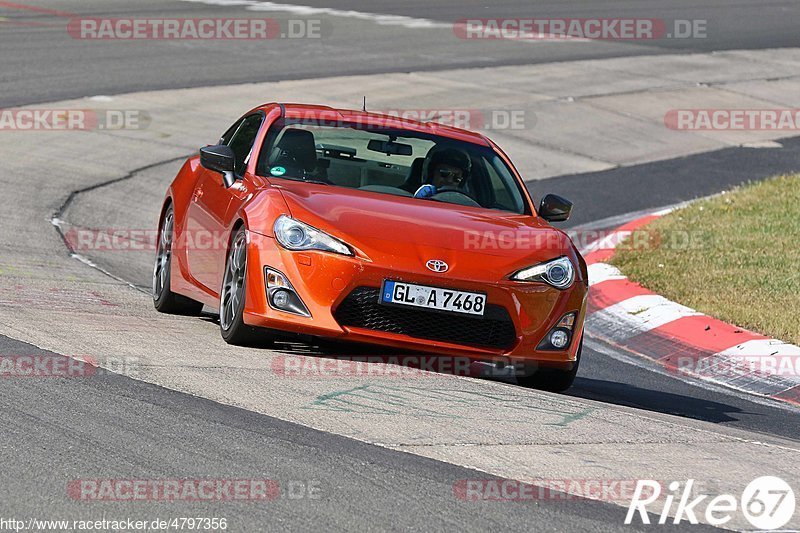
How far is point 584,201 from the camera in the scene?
54.9 ft

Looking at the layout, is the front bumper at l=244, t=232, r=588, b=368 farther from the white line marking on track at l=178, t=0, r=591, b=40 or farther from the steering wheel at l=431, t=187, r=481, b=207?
the white line marking on track at l=178, t=0, r=591, b=40

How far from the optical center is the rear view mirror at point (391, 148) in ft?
29.2


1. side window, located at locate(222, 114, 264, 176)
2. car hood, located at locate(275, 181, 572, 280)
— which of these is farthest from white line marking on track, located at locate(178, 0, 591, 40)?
car hood, located at locate(275, 181, 572, 280)

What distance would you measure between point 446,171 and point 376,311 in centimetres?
172

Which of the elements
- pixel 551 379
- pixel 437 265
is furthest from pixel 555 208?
pixel 437 265

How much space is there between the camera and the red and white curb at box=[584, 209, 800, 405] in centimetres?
946

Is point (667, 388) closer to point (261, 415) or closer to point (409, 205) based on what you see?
point (409, 205)

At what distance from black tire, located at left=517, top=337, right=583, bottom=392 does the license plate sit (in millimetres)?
762

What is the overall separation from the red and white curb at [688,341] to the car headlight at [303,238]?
3208 mm

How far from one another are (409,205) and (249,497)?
11.5 feet

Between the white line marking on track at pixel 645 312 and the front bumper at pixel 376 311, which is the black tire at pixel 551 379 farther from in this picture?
the white line marking on track at pixel 645 312

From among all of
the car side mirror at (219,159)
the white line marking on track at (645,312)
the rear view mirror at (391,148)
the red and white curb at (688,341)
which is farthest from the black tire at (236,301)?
the white line marking on track at (645,312)

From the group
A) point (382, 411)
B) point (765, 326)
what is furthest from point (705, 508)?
point (765, 326)

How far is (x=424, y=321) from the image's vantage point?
750 cm
